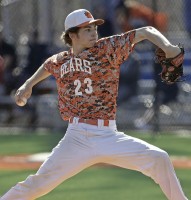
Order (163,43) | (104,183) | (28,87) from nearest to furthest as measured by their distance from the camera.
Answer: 1. (163,43)
2. (28,87)
3. (104,183)

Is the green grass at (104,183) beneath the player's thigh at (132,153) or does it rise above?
beneath

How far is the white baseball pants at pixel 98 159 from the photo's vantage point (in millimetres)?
6398

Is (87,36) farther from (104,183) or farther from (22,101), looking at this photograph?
(104,183)

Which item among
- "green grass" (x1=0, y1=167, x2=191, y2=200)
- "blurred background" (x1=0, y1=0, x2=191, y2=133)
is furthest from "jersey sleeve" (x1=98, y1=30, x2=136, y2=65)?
"blurred background" (x1=0, y1=0, x2=191, y2=133)

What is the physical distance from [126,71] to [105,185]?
593cm

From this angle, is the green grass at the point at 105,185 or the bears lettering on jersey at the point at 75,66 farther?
the green grass at the point at 105,185

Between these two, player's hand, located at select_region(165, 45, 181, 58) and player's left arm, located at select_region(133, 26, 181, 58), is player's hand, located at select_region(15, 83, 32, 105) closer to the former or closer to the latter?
player's left arm, located at select_region(133, 26, 181, 58)

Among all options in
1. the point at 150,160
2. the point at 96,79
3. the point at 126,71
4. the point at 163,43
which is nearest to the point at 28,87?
the point at 96,79

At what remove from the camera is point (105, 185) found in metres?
9.02

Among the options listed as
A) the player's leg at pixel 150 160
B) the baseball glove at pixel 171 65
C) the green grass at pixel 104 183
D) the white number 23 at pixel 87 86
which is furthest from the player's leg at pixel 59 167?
the green grass at pixel 104 183

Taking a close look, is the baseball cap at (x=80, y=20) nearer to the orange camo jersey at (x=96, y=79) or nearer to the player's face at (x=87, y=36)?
the player's face at (x=87, y=36)

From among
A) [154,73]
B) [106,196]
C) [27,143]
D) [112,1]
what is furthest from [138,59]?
[106,196]

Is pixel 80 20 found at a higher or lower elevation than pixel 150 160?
higher

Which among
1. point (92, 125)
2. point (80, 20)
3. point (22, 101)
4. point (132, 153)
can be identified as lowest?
point (132, 153)
